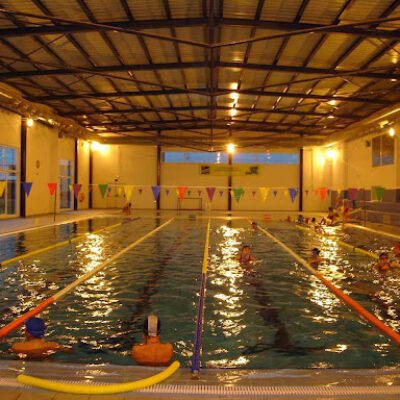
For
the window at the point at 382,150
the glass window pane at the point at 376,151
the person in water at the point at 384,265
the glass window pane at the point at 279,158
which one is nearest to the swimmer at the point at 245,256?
the person in water at the point at 384,265

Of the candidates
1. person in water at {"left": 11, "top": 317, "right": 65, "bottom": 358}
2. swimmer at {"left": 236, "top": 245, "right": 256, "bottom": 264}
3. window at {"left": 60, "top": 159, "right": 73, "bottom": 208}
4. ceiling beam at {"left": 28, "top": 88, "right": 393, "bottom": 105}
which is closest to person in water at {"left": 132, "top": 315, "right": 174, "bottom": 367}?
person in water at {"left": 11, "top": 317, "right": 65, "bottom": 358}

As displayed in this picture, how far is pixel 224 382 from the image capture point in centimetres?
285

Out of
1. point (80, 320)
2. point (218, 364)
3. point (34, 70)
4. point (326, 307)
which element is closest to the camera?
point (218, 364)

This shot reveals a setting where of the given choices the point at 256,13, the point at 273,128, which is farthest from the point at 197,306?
the point at 273,128

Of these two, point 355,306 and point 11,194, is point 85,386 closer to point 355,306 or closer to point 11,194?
point 355,306

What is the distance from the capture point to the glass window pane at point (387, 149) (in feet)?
59.2

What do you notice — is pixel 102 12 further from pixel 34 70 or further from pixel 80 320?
pixel 80 320

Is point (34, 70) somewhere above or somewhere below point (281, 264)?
above

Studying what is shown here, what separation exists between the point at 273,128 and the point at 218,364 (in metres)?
23.2

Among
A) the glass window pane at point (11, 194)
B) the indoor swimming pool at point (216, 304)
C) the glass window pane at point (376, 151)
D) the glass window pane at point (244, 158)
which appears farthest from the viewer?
the glass window pane at point (244, 158)

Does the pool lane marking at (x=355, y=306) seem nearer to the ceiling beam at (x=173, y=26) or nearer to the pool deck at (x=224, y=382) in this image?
the pool deck at (x=224, y=382)

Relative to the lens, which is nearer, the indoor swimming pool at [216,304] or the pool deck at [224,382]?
the pool deck at [224,382]

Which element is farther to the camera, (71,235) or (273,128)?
(273,128)

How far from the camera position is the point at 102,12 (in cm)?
955
